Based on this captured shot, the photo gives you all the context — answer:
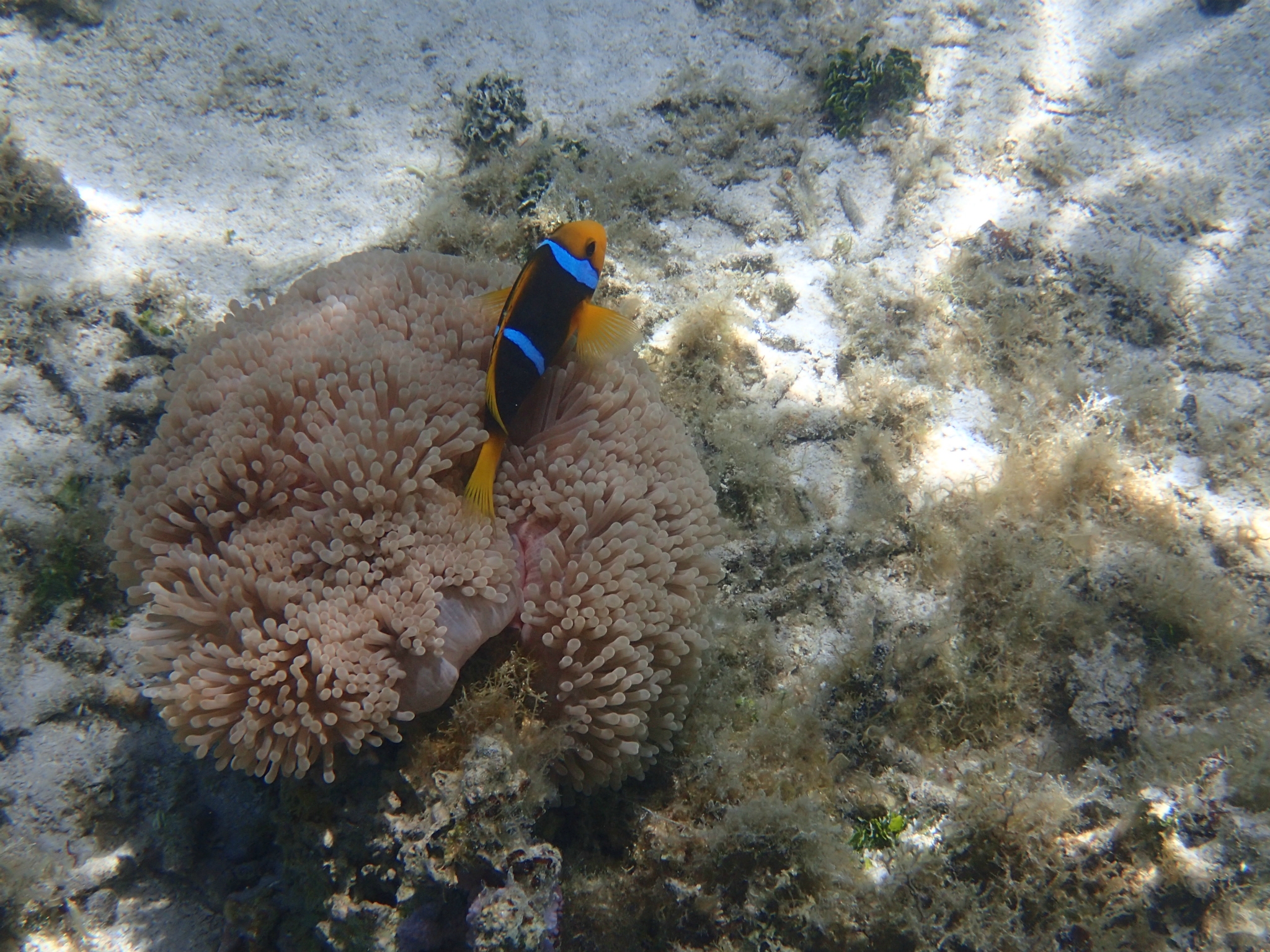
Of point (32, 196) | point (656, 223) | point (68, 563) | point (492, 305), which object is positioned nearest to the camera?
point (492, 305)

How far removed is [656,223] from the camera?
3.99m

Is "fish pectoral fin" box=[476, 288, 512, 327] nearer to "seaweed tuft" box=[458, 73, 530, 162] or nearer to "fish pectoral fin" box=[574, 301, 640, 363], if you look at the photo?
"fish pectoral fin" box=[574, 301, 640, 363]

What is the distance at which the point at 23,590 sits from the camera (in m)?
2.82

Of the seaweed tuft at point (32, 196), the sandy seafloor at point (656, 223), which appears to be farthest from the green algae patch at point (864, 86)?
the seaweed tuft at point (32, 196)

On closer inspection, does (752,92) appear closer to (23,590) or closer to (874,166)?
(874,166)

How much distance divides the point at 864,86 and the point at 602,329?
3.67 metres

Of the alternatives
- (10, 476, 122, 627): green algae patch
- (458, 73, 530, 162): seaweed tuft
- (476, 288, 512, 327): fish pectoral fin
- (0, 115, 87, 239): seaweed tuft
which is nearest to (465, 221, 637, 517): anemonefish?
(476, 288, 512, 327): fish pectoral fin

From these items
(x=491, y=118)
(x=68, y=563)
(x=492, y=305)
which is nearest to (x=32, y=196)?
(x=68, y=563)

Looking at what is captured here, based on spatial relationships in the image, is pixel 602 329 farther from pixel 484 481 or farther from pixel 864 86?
pixel 864 86

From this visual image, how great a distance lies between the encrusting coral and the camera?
1.84 metres

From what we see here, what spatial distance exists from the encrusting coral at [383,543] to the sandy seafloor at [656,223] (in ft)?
3.51

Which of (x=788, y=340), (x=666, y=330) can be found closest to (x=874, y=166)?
(x=788, y=340)

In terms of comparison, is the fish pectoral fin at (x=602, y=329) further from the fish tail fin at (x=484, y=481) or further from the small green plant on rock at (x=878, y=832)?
the small green plant on rock at (x=878, y=832)

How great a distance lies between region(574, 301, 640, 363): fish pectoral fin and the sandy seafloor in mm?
1099
